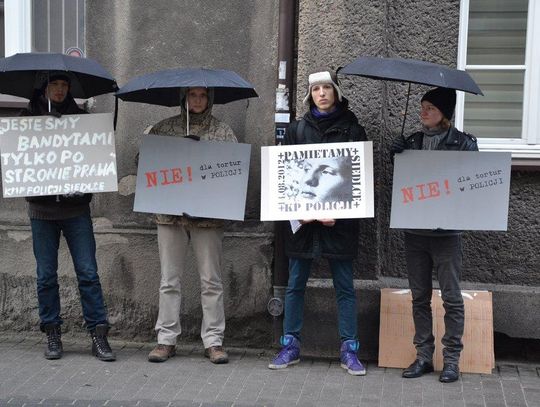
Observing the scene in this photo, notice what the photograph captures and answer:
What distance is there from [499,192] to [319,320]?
159cm

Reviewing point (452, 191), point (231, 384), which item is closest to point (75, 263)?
point (231, 384)

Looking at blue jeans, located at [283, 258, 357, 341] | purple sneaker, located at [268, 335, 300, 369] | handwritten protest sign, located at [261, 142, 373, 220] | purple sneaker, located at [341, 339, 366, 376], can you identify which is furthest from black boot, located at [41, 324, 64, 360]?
purple sneaker, located at [341, 339, 366, 376]

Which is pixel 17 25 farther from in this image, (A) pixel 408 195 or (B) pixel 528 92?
(B) pixel 528 92

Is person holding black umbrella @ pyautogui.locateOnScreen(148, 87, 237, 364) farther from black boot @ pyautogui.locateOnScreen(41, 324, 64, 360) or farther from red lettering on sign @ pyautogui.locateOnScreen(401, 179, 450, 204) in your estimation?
red lettering on sign @ pyautogui.locateOnScreen(401, 179, 450, 204)

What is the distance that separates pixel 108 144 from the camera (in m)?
6.34

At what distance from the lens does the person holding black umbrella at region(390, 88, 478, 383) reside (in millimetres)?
5934

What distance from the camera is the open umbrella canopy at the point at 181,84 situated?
590cm

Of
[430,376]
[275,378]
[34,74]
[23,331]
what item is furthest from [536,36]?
[23,331]

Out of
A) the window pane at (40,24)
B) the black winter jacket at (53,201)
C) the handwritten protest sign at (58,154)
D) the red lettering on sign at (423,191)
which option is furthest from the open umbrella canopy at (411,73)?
the window pane at (40,24)

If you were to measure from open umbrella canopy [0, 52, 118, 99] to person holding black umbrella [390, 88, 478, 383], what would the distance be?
2.03 meters

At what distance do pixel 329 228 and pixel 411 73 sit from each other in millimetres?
1211

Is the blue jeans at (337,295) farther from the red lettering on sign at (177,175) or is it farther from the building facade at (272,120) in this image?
the red lettering on sign at (177,175)

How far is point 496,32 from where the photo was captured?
6.81 meters

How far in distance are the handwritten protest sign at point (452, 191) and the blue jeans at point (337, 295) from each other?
491 millimetres
